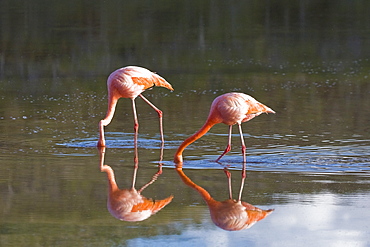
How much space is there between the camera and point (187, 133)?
33.9 ft

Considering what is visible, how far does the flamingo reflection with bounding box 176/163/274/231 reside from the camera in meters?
6.00

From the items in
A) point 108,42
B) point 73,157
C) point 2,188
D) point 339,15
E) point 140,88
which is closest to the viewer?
point 2,188

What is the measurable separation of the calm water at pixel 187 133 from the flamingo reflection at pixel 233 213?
74 mm

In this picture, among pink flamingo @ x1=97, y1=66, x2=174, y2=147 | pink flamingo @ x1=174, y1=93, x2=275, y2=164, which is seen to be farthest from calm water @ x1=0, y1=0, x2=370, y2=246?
pink flamingo @ x1=97, y1=66, x2=174, y2=147

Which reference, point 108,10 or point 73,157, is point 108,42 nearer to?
point 108,10

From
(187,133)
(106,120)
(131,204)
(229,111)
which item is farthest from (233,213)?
(187,133)

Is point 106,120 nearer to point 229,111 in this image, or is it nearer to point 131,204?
point 229,111

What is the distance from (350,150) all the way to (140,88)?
112 inches

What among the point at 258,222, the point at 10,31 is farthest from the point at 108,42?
the point at 258,222

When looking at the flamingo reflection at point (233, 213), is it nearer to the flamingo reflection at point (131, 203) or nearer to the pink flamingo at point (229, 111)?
the flamingo reflection at point (131, 203)

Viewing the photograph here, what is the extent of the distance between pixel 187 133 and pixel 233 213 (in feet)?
13.4

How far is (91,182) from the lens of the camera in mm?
7578

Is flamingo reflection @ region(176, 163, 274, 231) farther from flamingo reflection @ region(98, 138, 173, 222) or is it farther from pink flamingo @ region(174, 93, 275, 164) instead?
pink flamingo @ region(174, 93, 275, 164)

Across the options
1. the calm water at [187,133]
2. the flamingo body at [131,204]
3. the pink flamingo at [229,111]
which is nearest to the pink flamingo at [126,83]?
the calm water at [187,133]
